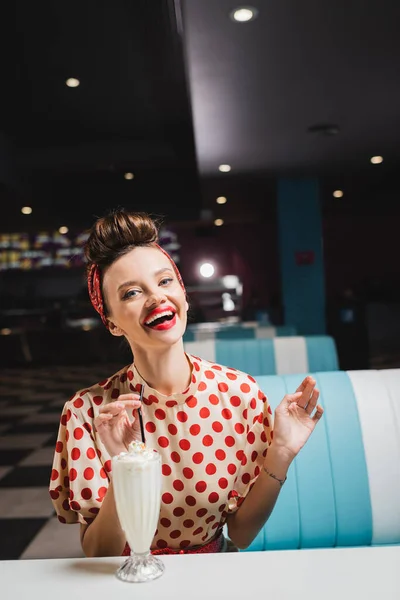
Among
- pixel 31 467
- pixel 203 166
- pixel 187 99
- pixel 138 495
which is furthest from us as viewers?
pixel 203 166

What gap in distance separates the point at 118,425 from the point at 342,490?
86 centimetres

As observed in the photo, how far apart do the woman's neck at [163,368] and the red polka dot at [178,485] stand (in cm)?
15

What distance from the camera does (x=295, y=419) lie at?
99 centimetres

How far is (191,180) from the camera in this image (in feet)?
27.8

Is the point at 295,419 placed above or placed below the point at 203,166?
below

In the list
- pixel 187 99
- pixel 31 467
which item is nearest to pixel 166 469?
pixel 31 467

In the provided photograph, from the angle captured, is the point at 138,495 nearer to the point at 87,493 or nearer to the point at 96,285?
the point at 87,493

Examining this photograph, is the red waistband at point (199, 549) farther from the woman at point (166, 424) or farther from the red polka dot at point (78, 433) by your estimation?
the red polka dot at point (78, 433)

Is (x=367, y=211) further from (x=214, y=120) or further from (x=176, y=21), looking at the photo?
(x=176, y=21)

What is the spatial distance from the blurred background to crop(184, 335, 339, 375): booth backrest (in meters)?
0.55

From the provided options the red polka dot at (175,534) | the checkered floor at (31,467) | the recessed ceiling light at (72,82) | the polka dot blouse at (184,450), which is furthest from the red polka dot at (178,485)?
the recessed ceiling light at (72,82)

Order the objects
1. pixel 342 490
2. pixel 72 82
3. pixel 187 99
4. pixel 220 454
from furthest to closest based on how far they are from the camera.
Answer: pixel 187 99, pixel 72 82, pixel 342 490, pixel 220 454

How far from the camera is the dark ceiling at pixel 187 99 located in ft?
11.5

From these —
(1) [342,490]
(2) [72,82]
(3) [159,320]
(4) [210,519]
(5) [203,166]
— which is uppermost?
(2) [72,82]
